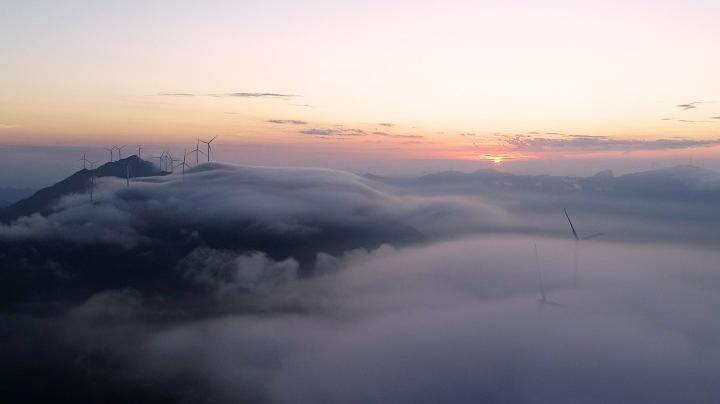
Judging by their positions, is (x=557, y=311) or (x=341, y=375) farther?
(x=557, y=311)

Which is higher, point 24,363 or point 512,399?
point 512,399

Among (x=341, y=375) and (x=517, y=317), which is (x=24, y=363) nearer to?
(x=341, y=375)

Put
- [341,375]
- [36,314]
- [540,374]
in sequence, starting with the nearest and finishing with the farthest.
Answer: [540,374], [341,375], [36,314]

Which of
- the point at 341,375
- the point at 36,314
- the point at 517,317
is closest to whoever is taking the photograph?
the point at 341,375

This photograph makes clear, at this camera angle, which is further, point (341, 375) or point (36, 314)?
point (36, 314)

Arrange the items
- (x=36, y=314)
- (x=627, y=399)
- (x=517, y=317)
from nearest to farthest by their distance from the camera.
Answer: (x=627, y=399) → (x=517, y=317) → (x=36, y=314)

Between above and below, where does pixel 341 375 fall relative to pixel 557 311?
below

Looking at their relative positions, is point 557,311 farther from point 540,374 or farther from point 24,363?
point 24,363

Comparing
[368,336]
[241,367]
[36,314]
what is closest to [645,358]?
[368,336]

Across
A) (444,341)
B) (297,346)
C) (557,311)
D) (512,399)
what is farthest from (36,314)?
(557,311)
